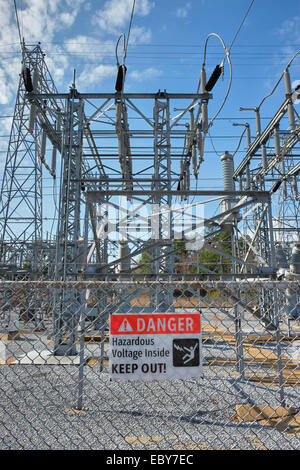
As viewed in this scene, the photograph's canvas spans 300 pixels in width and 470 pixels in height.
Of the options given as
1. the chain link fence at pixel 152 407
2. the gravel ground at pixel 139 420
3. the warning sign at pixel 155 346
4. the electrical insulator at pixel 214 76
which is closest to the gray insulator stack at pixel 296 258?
the electrical insulator at pixel 214 76

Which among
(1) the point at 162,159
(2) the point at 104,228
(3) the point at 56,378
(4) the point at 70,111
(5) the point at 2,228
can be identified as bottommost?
(3) the point at 56,378

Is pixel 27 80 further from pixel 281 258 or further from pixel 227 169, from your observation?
pixel 281 258

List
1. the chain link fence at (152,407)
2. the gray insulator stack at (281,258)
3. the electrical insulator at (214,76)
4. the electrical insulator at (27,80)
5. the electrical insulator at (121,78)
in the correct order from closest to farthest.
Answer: the chain link fence at (152,407) < the electrical insulator at (214,76) < the electrical insulator at (121,78) < the electrical insulator at (27,80) < the gray insulator stack at (281,258)

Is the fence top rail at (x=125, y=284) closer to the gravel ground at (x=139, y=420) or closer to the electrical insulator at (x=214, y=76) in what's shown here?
the gravel ground at (x=139, y=420)

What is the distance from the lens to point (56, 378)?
20.1 feet

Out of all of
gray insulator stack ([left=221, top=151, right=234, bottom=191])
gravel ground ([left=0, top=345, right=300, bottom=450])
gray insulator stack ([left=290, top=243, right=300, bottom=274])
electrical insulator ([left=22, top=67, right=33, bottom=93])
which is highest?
electrical insulator ([left=22, top=67, right=33, bottom=93])

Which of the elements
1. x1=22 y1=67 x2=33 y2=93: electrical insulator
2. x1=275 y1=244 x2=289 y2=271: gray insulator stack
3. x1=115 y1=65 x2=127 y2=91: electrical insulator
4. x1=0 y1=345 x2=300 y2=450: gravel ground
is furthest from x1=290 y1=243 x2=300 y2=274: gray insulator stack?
x1=22 y1=67 x2=33 y2=93: electrical insulator

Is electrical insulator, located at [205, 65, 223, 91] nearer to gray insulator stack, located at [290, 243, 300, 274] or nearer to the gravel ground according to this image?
the gravel ground

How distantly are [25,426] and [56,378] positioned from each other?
2.35 metres

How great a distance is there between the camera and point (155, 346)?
251 centimetres

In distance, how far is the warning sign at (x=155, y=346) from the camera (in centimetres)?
251

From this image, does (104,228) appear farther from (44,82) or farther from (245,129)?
(245,129)

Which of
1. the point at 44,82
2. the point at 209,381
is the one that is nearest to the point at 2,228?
the point at 44,82

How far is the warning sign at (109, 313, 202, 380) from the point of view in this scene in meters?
2.51
